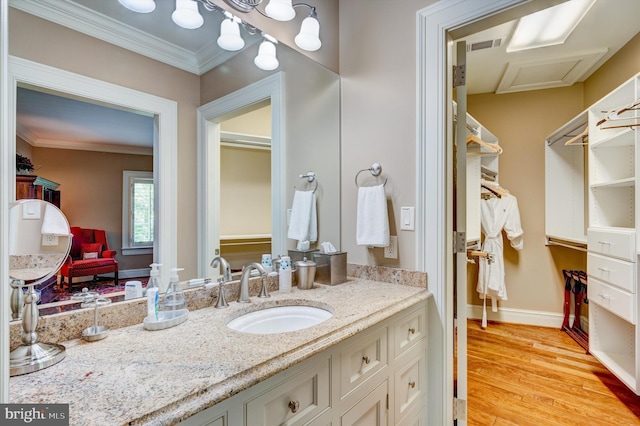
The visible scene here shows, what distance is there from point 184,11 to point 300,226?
3.52ft

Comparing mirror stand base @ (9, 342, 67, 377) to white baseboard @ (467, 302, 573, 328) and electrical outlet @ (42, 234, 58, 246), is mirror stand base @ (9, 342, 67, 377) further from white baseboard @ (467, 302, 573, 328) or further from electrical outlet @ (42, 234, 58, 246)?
white baseboard @ (467, 302, 573, 328)

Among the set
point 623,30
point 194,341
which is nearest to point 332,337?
point 194,341

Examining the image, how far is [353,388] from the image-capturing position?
1.01 meters

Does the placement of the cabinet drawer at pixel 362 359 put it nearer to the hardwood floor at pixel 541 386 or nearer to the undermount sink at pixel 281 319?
the undermount sink at pixel 281 319

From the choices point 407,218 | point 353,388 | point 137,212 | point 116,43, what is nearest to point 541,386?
point 407,218

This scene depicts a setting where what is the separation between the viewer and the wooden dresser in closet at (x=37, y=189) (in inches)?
31.1

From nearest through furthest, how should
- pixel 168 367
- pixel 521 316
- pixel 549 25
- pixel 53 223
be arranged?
pixel 168 367, pixel 53 223, pixel 549 25, pixel 521 316

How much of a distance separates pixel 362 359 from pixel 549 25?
104 inches

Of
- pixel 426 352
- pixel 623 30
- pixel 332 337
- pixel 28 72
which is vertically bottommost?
pixel 426 352

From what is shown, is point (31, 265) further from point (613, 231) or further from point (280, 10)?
point (613, 231)

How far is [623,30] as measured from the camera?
2297 millimetres

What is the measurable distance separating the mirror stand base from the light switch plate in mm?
1356

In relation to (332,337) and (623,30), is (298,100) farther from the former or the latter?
(623,30)

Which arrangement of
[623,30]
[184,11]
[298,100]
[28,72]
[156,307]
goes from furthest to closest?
[623,30], [298,100], [184,11], [156,307], [28,72]
